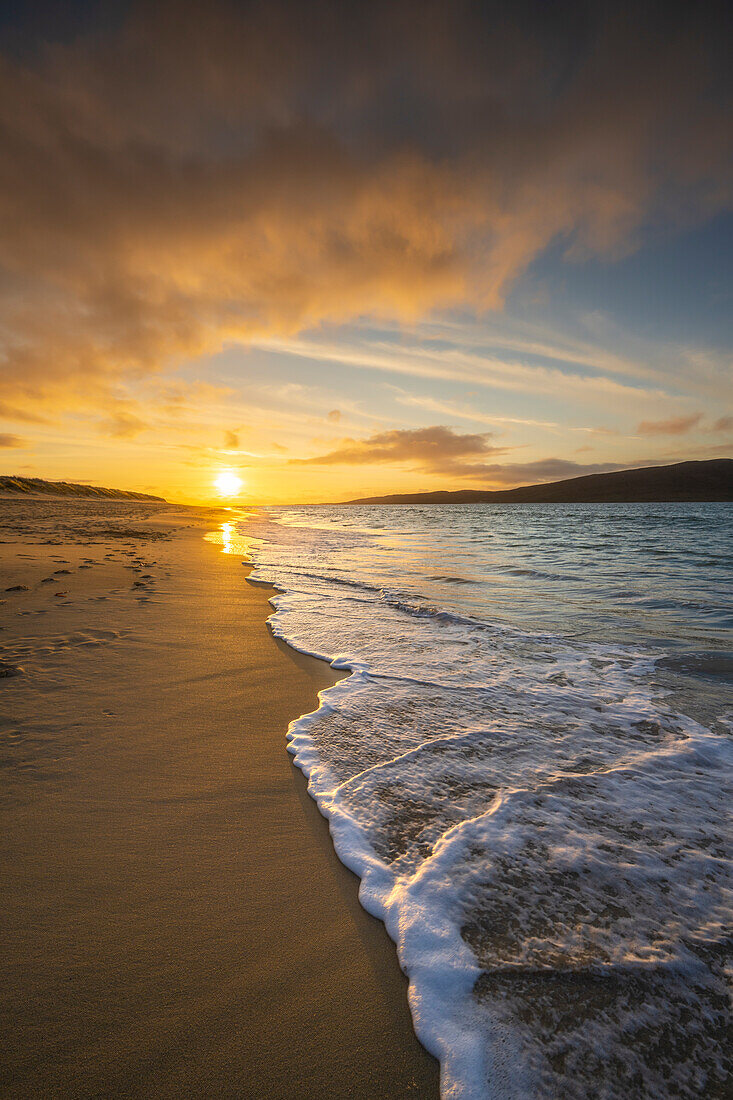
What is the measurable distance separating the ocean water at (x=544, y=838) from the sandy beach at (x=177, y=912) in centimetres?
19

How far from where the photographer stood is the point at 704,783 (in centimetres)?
284

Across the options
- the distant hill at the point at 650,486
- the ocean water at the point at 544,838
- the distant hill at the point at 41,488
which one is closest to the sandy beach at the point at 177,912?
the ocean water at the point at 544,838

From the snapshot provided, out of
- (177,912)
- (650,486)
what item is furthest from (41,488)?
(650,486)

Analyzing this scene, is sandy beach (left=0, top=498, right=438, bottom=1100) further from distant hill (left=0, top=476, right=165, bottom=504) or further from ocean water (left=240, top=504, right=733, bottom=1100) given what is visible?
distant hill (left=0, top=476, right=165, bottom=504)

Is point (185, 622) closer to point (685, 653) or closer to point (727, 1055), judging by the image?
point (727, 1055)

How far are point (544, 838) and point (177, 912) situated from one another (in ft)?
5.90

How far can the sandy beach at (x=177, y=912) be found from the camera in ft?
4.39

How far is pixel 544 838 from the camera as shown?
2309mm

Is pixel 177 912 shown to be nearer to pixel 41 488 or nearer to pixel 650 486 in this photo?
pixel 41 488

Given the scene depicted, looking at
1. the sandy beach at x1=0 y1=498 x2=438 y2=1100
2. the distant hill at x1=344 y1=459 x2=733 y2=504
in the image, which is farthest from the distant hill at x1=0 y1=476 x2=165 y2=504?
the distant hill at x1=344 y1=459 x2=733 y2=504

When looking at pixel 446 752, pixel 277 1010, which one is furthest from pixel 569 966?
pixel 446 752

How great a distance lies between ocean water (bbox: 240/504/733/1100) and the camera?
4.71 ft

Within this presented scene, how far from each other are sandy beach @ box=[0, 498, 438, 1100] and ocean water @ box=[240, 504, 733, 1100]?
0.19 m

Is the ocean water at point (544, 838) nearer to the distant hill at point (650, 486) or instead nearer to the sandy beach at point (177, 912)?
the sandy beach at point (177, 912)
